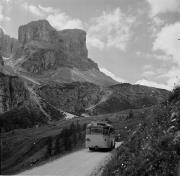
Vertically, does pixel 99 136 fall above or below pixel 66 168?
above

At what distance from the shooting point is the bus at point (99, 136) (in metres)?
49.1

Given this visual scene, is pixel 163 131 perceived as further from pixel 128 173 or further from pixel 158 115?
pixel 158 115

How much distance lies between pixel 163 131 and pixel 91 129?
107 ft

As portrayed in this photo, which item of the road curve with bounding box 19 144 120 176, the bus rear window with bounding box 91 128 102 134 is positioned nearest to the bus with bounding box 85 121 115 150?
the bus rear window with bounding box 91 128 102 134

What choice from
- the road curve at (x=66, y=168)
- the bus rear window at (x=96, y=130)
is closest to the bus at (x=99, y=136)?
the bus rear window at (x=96, y=130)

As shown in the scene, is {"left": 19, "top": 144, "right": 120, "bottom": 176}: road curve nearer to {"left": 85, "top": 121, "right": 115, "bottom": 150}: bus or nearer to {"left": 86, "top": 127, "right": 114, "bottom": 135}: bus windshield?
{"left": 85, "top": 121, "right": 115, "bottom": 150}: bus

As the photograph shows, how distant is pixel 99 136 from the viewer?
49781 millimetres

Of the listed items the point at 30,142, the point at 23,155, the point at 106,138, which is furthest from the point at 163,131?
the point at 30,142

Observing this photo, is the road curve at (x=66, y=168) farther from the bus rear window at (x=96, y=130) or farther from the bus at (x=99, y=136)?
the bus rear window at (x=96, y=130)

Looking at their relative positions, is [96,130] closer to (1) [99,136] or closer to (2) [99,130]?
(2) [99,130]

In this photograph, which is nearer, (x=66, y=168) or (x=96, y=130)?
(x=66, y=168)

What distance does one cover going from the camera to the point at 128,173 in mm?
17031

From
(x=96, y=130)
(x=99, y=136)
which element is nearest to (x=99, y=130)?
(x=96, y=130)

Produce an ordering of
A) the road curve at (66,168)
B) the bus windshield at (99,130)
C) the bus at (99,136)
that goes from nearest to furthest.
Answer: the road curve at (66,168)
the bus at (99,136)
the bus windshield at (99,130)
